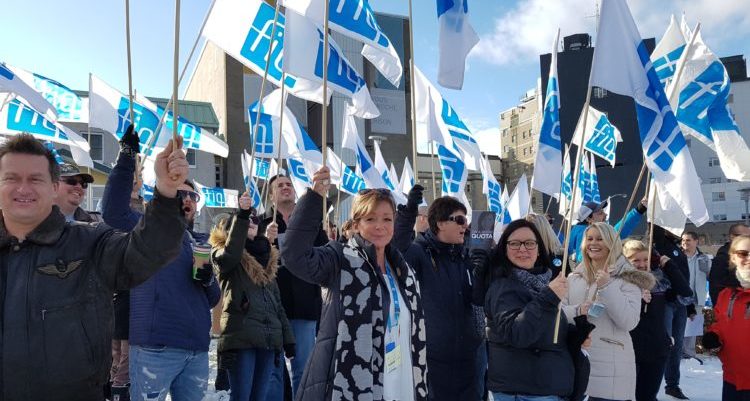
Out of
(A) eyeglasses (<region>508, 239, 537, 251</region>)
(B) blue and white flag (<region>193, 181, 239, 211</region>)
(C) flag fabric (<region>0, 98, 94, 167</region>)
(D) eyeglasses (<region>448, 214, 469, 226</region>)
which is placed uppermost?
(C) flag fabric (<region>0, 98, 94, 167</region>)

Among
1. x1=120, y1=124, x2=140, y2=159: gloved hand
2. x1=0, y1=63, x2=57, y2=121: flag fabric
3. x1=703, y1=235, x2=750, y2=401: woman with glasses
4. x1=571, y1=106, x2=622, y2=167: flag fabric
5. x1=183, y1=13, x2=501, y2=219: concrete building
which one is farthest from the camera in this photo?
x1=183, y1=13, x2=501, y2=219: concrete building

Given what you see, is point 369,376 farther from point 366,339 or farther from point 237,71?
point 237,71

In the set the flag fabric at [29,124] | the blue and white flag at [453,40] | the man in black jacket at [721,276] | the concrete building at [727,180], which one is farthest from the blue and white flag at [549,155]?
the concrete building at [727,180]

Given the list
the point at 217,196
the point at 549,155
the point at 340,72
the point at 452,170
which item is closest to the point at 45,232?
the point at 340,72

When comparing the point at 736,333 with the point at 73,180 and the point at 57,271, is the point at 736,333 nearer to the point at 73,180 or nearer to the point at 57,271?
the point at 57,271

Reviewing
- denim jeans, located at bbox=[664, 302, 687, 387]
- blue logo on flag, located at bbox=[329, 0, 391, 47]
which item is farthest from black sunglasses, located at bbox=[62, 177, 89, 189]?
denim jeans, located at bbox=[664, 302, 687, 387]

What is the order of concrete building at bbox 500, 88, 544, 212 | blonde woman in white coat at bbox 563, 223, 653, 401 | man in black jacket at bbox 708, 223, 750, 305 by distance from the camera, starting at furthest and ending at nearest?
concrete building at bbox 500, 88, 544, 212
man in black jacket at bbox 708, 223, 750, 305
blonde woman in white coat at bbox 563, 223, 653, 401

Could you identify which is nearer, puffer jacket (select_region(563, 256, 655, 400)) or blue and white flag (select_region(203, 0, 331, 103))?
puffer jacket (select_region(563, 256, 655, 400))

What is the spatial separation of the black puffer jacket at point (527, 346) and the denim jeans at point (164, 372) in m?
1.77

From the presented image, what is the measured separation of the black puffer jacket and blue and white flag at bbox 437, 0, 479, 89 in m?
2.11

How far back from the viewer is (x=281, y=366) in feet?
16.7

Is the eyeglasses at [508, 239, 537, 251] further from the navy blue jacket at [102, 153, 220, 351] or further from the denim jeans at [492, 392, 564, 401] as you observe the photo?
the navy blue jacket at [102, 153, 220, 351]

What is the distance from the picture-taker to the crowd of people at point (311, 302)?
2.10 m

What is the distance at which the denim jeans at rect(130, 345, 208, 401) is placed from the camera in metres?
3.50
